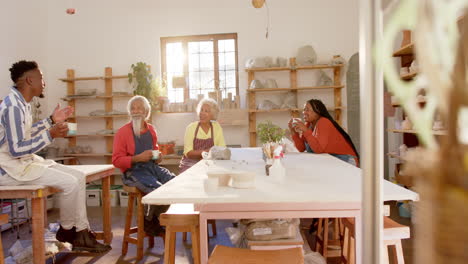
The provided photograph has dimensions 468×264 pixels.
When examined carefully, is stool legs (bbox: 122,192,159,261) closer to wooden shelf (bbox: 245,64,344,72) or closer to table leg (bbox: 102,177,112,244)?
table leg (bbox: 102,177,112,244)

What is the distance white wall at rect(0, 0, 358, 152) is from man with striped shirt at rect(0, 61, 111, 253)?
321cm

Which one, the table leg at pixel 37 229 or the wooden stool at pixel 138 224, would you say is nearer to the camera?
the table leg at pixel 37 229

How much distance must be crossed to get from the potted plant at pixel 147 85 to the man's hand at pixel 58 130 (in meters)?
2.82

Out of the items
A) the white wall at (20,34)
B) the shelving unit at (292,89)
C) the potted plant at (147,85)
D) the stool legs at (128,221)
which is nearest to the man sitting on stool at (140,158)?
the stool legs at (128,221)

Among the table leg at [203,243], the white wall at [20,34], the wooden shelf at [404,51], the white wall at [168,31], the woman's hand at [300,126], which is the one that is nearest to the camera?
the table leg at [203,243]

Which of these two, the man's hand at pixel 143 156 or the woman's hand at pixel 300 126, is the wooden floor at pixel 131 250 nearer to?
the man's hand at pixel 143 156

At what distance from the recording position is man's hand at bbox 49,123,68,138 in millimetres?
2744

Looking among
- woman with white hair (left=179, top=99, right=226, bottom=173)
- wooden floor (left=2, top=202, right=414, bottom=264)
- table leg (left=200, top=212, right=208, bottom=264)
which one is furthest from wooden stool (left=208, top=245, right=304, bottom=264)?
woman with white hair (left=179, top=99, right=226, bottom=173)

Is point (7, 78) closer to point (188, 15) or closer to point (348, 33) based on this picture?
point (188, 15)

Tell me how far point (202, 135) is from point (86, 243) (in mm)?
1451

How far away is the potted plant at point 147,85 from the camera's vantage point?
5578 millimetres

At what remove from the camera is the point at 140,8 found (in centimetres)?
613

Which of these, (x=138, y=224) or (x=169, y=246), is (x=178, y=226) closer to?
(x=169, y=246)

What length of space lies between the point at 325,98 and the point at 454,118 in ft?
18.7
